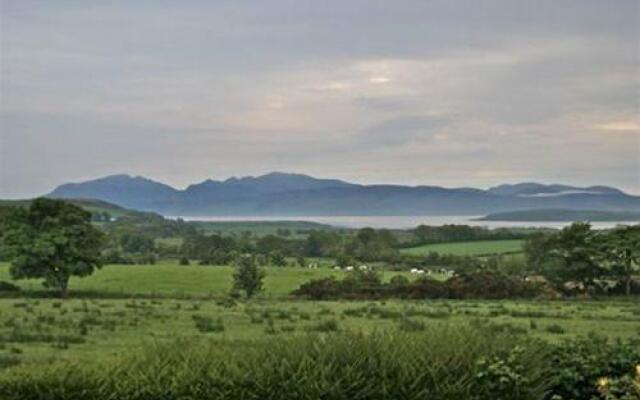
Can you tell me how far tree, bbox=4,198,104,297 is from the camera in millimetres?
56969

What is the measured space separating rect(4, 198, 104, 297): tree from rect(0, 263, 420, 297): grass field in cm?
210

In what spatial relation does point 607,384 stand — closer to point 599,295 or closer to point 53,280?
point 53,280

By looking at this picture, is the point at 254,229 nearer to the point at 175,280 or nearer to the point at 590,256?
the point at 175,280

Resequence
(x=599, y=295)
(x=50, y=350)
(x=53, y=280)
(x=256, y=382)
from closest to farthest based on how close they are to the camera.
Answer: (x=256, y=382), (x=50, y=350), (x=53, y=280), (x=599, y=295)

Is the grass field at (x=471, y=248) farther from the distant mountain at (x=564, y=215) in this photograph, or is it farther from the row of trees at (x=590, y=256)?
the distant mountain at (x=564, y=215)

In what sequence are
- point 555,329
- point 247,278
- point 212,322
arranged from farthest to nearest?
point 247,278
point 212,322
point 555,329

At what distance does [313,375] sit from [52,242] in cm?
5191

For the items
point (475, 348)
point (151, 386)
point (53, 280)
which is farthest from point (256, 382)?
point (53, 280)

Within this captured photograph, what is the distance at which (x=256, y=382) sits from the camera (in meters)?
9.29

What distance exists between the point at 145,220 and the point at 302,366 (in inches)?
5990

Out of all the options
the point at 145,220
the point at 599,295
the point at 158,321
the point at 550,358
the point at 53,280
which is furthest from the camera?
the point at 145,220

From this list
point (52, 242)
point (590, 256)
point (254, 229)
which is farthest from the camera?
point (254, 229)

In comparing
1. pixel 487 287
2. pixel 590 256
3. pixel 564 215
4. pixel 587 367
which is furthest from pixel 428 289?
pixel 564 215

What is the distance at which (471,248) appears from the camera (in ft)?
341
